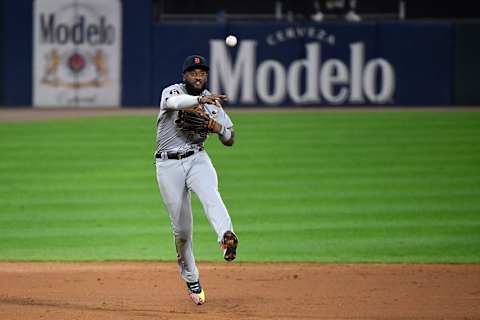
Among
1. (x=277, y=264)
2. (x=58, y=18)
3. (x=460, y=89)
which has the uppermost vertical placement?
(x=58, y=18)

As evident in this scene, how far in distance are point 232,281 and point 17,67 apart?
15142 mm

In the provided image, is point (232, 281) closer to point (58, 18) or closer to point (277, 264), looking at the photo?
point (277, 264)

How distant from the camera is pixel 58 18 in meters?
24.1

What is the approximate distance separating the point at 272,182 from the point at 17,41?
10564 millimetres

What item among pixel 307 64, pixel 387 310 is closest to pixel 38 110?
pixel 307 64

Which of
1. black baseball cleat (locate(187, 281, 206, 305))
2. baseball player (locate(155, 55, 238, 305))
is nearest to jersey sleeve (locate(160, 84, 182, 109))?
baseball player (locate(155, 55, 238, 305))

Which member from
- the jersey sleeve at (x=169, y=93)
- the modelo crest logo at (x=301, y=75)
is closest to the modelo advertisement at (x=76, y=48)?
the modelo crest logo at (x=301, y=75)

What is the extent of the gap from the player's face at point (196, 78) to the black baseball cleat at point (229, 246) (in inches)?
46.8

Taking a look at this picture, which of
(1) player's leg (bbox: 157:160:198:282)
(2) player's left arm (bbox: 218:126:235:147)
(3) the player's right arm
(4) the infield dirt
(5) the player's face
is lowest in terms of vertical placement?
(4) the infield dirt

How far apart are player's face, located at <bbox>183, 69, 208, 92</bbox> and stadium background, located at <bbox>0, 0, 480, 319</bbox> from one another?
1.72 m

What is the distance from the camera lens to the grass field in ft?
39.8

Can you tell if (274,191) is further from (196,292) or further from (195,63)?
(195,63)

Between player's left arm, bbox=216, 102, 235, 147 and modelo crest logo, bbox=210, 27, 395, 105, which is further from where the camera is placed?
modelo crest logo, bbox=210, 27, 395, 105

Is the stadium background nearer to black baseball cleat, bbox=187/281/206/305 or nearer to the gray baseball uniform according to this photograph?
black baseball cleat, bbox=187/281/206/305
